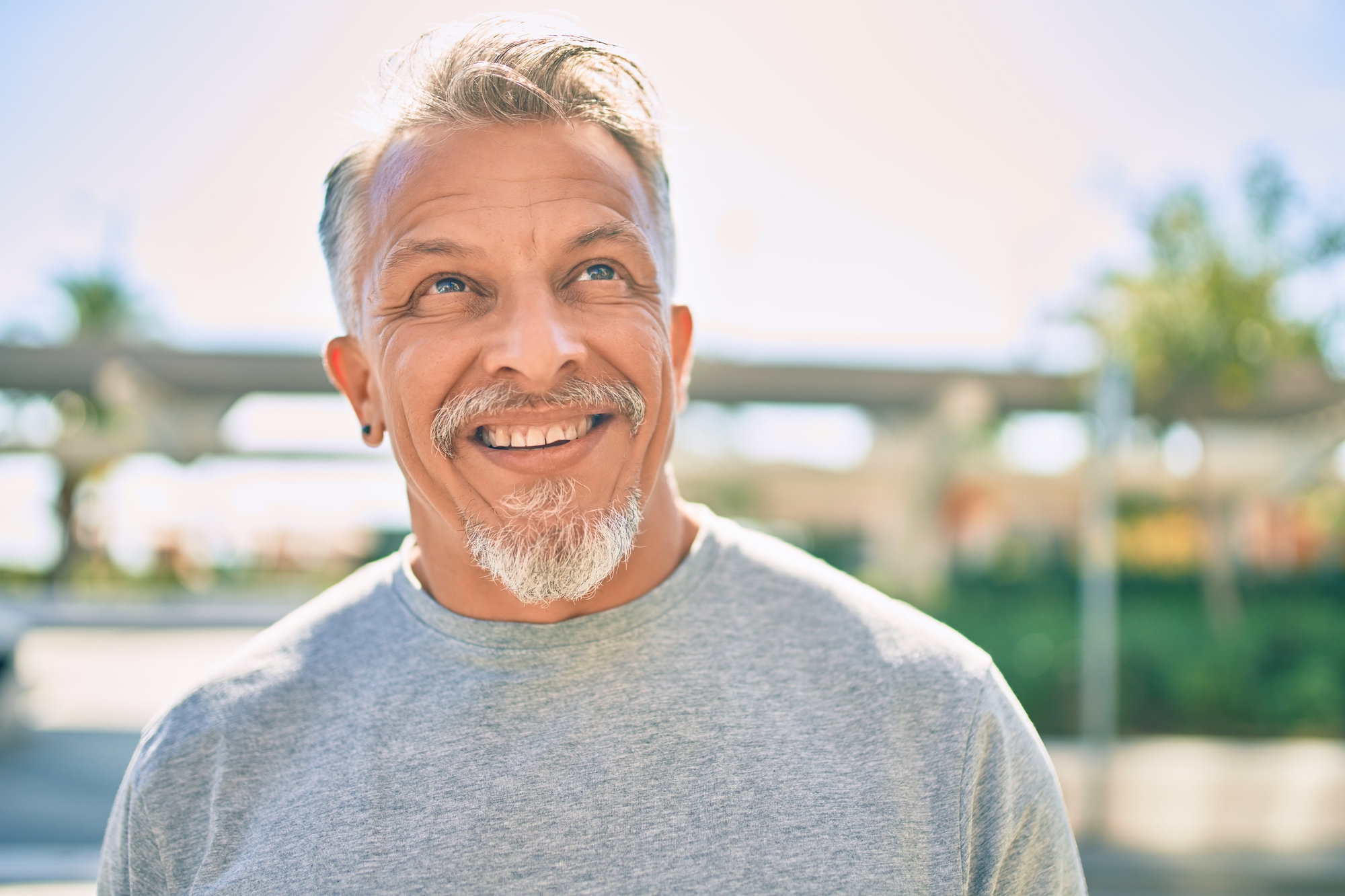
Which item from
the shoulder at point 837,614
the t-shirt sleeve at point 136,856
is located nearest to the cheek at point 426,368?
the shoulder at point 837,614

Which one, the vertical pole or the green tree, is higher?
the green tree

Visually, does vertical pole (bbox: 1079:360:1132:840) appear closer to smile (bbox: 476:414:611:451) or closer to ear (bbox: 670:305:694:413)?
ear (bbox: 670:305:694:413)

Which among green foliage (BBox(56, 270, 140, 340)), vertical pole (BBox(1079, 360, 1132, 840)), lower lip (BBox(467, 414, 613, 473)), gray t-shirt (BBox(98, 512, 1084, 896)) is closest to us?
gray t-shirt (BBox(98, 512, 1084, 896))

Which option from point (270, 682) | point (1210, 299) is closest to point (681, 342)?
point (270, 682)

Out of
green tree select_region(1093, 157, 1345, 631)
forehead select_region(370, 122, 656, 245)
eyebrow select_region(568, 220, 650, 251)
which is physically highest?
green tree select_region(1093, 157, 1345, 631)

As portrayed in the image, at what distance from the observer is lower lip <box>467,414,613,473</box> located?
1.48 meters

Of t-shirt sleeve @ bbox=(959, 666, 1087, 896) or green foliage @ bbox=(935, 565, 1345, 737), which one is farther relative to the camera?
green foliage @ bbox=(935, 565, 1345, 737)

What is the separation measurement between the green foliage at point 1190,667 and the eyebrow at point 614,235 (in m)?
9.60

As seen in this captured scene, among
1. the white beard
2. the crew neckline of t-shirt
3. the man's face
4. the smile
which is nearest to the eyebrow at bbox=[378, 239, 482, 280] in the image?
the man's face

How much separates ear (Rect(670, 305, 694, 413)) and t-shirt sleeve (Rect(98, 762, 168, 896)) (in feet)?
3.71

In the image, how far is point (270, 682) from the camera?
159 centimetres

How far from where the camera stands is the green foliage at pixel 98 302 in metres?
31.2

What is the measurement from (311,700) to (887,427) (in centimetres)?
2047

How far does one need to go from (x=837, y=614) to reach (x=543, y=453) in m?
0.58
